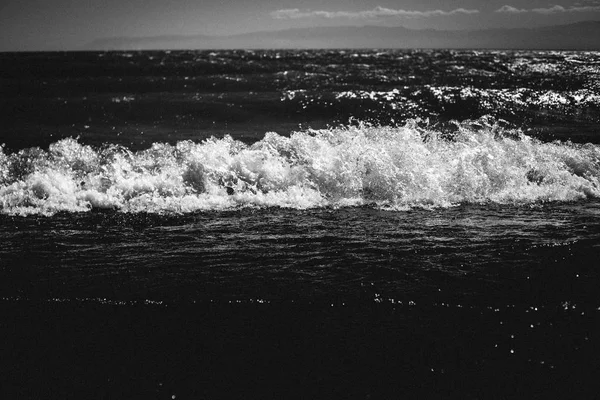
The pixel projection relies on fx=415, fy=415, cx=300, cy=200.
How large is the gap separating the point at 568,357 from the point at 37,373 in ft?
14.6

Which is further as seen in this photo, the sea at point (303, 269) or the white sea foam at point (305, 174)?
the white sea foam at point (305, 174)

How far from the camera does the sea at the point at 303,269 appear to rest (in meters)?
3.39

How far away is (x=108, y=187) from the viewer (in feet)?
28.0

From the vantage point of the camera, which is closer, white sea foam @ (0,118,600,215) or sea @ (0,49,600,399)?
sea @ (0,49,600,399)

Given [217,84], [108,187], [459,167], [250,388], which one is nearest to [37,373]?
[250,388]

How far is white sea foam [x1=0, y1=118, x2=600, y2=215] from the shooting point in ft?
26.0

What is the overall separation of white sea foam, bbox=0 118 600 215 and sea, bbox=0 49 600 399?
0.05 metres

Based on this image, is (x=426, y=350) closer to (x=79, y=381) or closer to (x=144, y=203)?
(x=79, y=381)

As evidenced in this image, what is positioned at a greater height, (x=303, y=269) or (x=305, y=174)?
(x=305, y=174)

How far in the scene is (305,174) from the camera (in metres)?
8.91

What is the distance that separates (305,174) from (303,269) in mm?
4166

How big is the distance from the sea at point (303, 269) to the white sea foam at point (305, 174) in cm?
5

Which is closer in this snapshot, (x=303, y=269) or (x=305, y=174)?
(x=303, y=269)

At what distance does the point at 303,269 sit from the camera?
4.98 m
